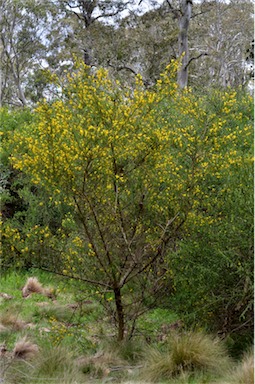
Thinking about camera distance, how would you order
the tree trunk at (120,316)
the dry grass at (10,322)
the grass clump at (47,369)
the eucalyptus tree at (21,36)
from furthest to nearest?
1. the eucalyptus tree at (21,36)
2. the dry grass at (10,322)
3. the tree trunk at (120,316)
4. the grass clump at (47,369)

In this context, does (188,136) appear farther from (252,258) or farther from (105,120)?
(252,258)

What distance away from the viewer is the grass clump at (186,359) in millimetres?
4148

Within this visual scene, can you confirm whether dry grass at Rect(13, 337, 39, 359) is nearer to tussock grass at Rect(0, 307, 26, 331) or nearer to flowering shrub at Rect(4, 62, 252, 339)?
flowering shrub at Rect(4, 62, 252, 339)

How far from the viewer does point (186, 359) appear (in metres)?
4.27

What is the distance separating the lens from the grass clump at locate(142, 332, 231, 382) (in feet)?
13.6

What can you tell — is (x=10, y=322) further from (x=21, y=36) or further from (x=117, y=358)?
(x=21, y=36)

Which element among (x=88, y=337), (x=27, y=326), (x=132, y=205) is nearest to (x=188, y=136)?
(x=132, y=205)

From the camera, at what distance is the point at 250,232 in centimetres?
455

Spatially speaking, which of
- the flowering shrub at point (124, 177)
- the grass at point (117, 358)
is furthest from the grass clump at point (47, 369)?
the flowering shrub at point (124, 177)

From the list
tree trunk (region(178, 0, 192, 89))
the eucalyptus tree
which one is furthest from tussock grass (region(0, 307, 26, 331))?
the eucalyptus tree

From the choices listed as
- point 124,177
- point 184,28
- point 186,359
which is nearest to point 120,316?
point 186,359

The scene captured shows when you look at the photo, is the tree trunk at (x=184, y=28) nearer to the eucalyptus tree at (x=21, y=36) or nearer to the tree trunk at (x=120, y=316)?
the eucalyptus tree at (x=21, y=36)

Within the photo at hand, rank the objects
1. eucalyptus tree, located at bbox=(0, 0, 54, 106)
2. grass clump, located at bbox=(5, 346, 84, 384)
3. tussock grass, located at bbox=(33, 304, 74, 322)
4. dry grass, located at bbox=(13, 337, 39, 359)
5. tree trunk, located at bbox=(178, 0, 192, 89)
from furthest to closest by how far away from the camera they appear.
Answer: eucalyptus tree, located at bbox=(0, 0, 54, 106), tree trunk, located at bbox=(178, 0, 192, 89), tussock grass, located at bbox=(33, 304, 74, 322), dry grass, located at bbox=(13, 337, 39, 359), grass clump, located at bbox=(5, 346, 84, 384)

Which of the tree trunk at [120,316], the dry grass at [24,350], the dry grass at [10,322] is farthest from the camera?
the dry grass at [10,322]
